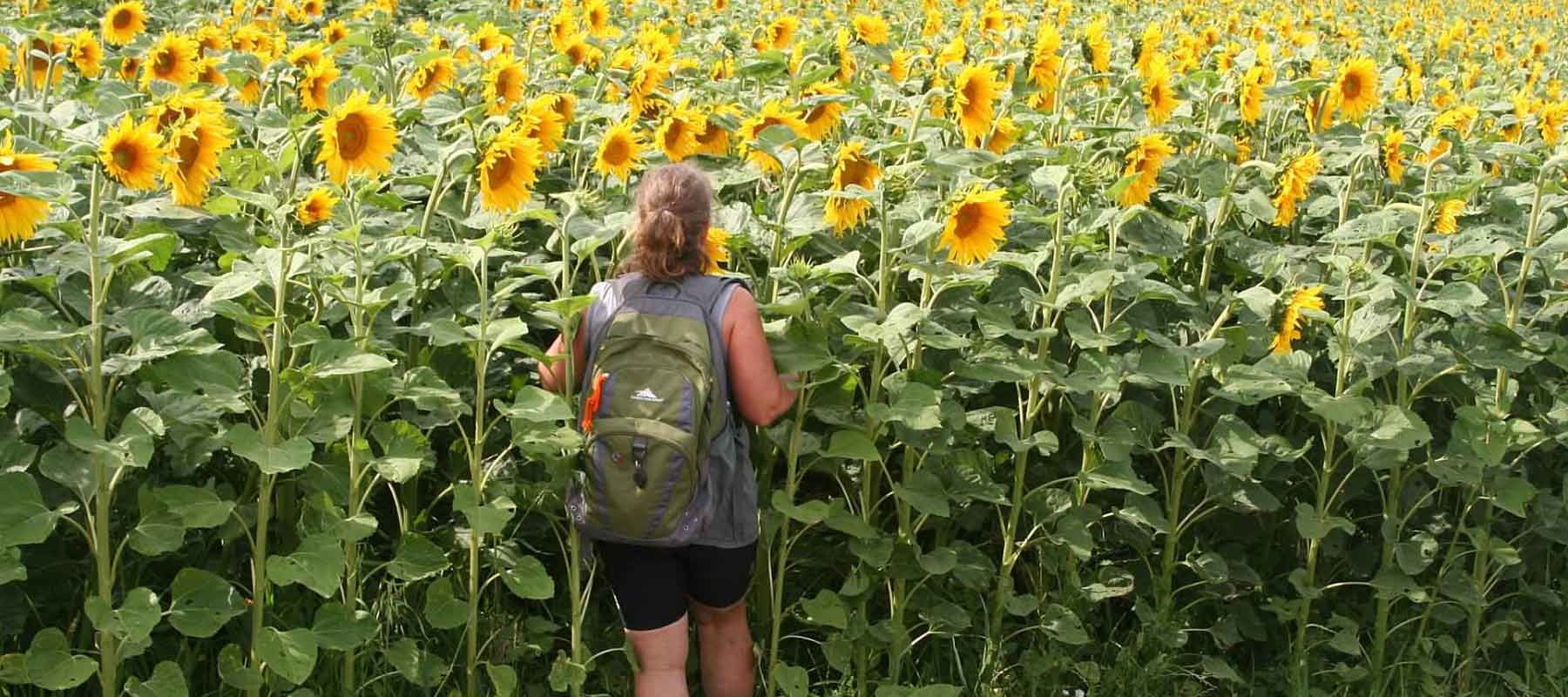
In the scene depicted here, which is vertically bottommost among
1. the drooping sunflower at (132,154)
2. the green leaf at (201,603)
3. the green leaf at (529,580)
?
the green leaf at (529,580)

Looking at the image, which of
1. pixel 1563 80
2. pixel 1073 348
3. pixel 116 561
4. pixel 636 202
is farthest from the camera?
pixel 1563 80

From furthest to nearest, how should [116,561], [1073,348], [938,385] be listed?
1. [1073,348]
2. [938,385]
3. [116,561]

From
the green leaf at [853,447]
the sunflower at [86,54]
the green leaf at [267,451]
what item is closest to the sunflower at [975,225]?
the green leaf at [853,447]

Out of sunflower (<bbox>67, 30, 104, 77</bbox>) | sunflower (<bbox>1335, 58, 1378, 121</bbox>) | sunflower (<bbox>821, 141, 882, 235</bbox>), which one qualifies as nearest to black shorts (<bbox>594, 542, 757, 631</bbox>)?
sunflower (<bbox>821, 141, 882, 235</bbox>)

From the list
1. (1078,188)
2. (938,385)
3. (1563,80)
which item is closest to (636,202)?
(938,385)

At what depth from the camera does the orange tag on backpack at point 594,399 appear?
10.4 feet

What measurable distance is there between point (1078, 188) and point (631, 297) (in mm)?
1122

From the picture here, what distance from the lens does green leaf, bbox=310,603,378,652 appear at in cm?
318

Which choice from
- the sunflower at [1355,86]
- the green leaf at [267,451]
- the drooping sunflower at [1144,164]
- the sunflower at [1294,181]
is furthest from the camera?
the sunflower at [1355,86]

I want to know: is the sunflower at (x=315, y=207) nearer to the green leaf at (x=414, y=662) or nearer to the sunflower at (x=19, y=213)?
the sunflower at (x=19, y=213)

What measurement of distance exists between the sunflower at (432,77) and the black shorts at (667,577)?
1617 mm

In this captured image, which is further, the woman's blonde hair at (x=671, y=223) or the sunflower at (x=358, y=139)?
the sunflower at (x=358, y=139)

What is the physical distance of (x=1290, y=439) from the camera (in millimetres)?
4129

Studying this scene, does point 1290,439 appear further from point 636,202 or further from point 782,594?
point 636,202
